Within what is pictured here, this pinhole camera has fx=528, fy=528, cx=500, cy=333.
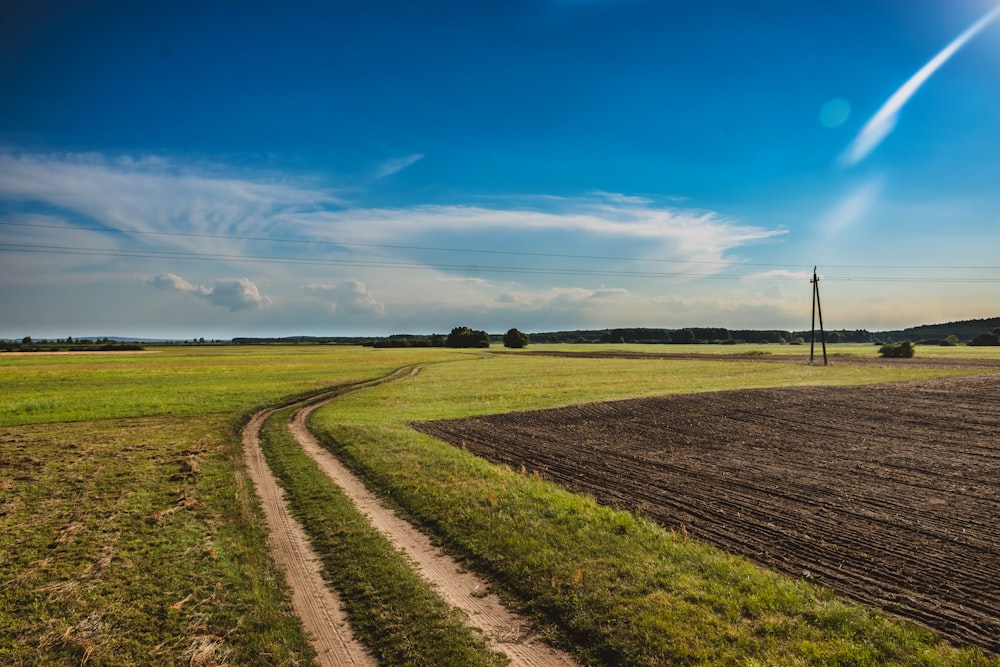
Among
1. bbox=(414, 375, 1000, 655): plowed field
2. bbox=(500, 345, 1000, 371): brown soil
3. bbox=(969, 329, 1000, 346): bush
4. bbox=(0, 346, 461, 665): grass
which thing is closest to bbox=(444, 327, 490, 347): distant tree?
bbox=(500, 345, 1000, 371): brown soil

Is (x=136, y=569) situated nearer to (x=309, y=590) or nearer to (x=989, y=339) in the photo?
(x=309, y=590)

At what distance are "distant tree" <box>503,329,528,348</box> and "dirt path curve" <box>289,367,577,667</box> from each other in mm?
139916

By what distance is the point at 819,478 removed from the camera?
14148 mm

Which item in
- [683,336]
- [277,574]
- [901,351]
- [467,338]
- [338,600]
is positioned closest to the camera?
[338,600]

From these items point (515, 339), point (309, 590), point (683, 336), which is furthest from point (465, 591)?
point (683, 336)

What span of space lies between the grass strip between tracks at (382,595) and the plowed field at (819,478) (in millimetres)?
5252

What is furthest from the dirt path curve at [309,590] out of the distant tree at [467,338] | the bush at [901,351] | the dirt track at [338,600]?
the distant tree at [467,338]

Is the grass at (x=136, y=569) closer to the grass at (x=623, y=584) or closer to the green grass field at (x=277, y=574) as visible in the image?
the green grass field at (x=277, y=574)

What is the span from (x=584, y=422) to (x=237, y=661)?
63.0ft

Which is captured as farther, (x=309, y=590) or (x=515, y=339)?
(x=515, y=339)

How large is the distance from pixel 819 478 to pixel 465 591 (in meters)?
11.0

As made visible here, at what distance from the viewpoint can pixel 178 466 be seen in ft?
52.7

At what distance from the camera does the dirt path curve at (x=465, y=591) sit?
6461 millimetres

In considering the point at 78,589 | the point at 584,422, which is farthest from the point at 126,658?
the point at 584,422
